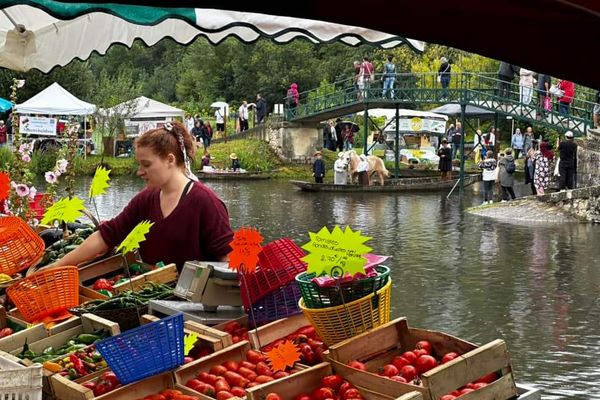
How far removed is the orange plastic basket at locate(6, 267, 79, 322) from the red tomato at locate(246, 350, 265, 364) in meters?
1.15

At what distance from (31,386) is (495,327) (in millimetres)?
7239

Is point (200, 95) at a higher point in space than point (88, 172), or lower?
higher

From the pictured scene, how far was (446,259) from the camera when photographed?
47.6 feet

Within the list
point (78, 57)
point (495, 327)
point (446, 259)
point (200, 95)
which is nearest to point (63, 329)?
point (78, 57)

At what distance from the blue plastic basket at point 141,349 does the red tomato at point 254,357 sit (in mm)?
429

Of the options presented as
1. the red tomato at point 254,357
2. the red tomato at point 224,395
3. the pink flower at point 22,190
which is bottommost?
the red tomato at point 224,395

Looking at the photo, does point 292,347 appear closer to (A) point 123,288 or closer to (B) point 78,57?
(A) point 123,288

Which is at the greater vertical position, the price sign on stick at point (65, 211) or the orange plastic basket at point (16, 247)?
the price sign on stick at point (65, 211)

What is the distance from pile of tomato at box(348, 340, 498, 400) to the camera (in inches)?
147

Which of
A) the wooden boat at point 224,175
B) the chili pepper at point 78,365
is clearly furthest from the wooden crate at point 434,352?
the wooden boat at point 224,175

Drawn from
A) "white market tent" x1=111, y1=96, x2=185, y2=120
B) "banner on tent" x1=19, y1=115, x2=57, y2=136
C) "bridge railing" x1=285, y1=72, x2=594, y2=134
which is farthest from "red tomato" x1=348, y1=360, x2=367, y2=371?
"white market tent" x1=111, y1=96, x2=185, y2=120

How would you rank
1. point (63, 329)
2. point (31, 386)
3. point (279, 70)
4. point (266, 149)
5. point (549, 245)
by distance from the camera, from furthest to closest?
point (279, 70), point (266, 149), point (549, 245), point (63, 329), point (31, 386)

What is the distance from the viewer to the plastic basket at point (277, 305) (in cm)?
A: 446

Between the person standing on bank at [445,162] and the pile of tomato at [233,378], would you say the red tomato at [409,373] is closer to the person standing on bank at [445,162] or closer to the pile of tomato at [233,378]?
the pile of tomato at [233,378]
